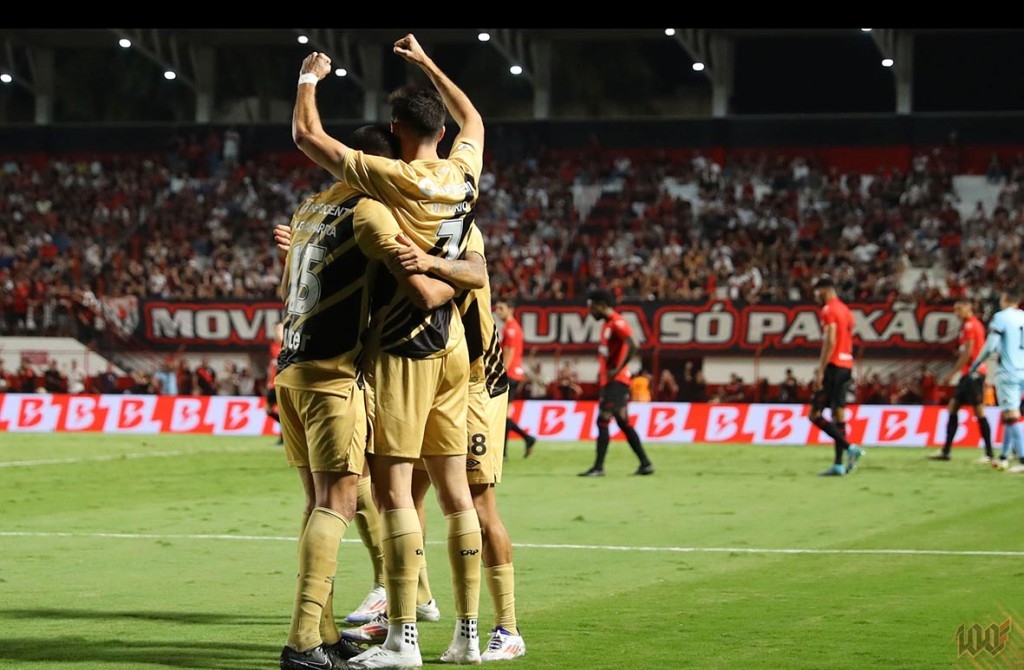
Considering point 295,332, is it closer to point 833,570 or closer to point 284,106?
point 833,570

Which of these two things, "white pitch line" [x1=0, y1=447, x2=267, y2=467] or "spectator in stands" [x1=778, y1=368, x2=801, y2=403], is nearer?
"white pitch line" [x1=0, y1=447, x2=267, y2=467]

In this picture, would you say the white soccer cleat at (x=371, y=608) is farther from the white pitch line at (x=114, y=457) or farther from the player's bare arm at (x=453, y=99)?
the white pitch line at (x=114, y=457)

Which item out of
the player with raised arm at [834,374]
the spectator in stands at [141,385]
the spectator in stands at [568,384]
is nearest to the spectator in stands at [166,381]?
the spectator in stands at [141,385]

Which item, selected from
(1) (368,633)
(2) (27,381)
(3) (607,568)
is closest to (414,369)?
(1) (368,633)

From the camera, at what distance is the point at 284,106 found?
49875 millimetres

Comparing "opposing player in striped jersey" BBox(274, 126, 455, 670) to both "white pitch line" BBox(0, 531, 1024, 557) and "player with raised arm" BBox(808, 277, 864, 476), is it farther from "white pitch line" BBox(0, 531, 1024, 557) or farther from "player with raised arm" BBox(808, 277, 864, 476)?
"player with raised arm" BBox(808, 277, 864, 476)

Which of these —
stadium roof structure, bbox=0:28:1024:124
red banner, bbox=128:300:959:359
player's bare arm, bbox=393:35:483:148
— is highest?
stadium roof structure, bbox=0:28:1024:124

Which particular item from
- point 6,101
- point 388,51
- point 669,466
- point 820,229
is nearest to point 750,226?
point 820,229

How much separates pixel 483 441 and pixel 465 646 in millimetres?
1099

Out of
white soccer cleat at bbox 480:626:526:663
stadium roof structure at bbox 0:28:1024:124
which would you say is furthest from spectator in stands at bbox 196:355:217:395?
white soccer cleat at bbox 480:626:526:663

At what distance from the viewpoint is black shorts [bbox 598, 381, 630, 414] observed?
65.4 feet

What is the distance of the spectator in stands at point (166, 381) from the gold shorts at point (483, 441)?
30.9 metres

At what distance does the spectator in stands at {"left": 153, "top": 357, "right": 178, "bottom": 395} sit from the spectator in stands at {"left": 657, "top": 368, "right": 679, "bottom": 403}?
11.7m

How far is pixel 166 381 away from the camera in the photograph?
126 ft
